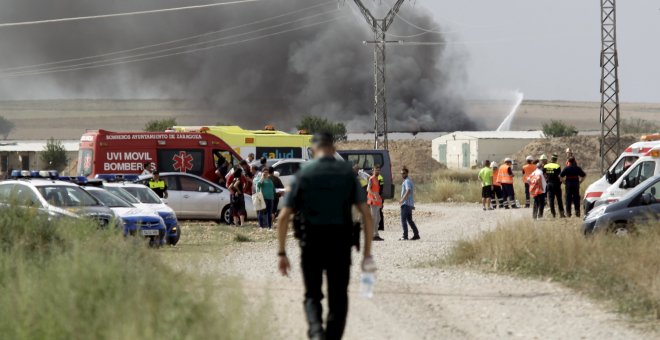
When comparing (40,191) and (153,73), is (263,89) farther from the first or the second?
(40,191)

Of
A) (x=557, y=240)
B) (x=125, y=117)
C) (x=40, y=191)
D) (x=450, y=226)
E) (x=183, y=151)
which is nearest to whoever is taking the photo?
(x=557, y=240)

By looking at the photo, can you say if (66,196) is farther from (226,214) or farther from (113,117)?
(113,117)

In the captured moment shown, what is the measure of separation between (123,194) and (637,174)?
10.4 meters

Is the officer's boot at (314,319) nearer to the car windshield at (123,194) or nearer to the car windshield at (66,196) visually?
the car windshield at (66,196)

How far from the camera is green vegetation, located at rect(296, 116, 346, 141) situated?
9075cm

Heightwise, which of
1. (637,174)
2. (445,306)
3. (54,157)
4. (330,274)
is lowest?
(445,306)

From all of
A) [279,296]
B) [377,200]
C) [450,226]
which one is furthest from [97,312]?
[450,226]

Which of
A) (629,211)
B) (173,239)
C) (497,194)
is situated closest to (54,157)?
(497,194)

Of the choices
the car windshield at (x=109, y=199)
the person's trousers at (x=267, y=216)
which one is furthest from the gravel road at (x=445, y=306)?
the person's trousers at (x=267, y=216)

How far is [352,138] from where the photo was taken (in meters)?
103

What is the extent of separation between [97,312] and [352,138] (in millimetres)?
94881

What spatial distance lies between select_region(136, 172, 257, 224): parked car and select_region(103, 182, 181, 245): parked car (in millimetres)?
3158

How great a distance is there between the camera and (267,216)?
27.3m

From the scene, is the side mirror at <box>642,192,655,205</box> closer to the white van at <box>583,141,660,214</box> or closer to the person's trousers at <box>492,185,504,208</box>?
the white van at <box>583,141,660,214</box>
